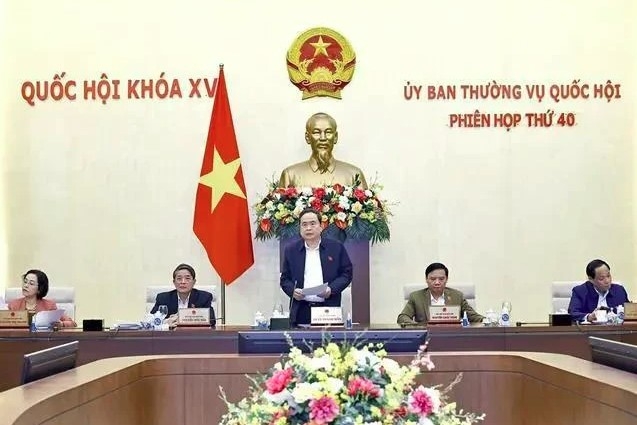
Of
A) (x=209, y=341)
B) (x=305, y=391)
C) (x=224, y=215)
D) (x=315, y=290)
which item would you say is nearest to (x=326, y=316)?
(x=315, y=290)

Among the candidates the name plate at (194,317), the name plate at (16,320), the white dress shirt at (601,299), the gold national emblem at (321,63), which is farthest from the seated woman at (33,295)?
the white dress shirt at (601,299)

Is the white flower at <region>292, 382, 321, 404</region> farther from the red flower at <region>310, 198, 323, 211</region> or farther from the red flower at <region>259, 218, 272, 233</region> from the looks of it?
the red flower at <region>259, 218, 272, 233</region>

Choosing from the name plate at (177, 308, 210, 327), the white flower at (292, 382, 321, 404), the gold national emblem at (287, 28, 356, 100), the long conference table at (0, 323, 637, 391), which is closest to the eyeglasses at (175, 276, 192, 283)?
the name plate at (177, 308, 210, 327)

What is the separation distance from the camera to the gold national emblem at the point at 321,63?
27.9 ft

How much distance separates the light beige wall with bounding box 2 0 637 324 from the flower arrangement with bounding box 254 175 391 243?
3.04 ft

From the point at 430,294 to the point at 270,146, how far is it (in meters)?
2.60

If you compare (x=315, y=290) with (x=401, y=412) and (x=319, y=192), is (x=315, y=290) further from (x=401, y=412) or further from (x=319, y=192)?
(x=401, y=412)

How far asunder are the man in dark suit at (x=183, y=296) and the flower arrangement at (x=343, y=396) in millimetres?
4293

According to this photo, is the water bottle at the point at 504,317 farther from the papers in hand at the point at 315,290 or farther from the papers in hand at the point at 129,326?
the papers in hand at the point at 129,326

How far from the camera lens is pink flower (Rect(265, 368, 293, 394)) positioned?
7.19 ft

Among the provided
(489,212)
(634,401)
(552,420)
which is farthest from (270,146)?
(634,401)

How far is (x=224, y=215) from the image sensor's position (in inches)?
318

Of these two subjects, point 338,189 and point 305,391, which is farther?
point 338,189

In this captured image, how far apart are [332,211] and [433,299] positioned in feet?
4.33
